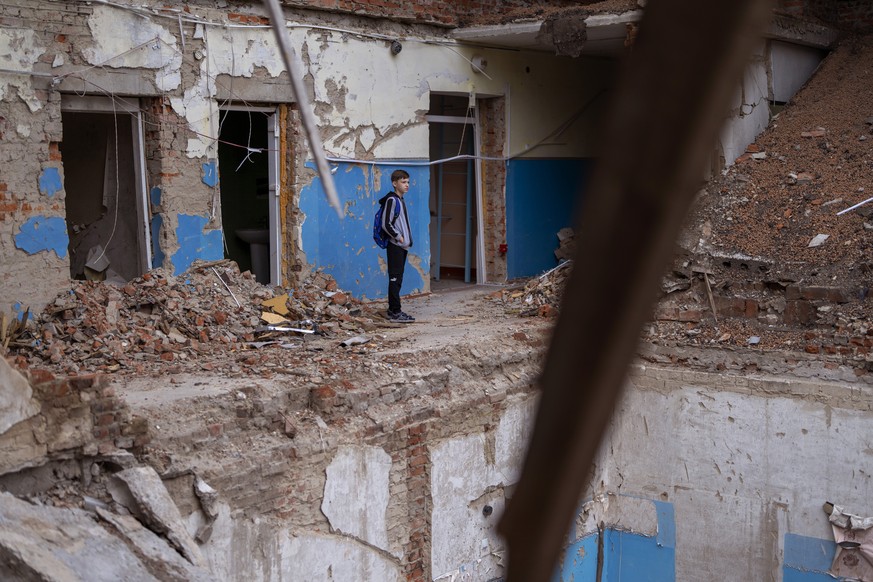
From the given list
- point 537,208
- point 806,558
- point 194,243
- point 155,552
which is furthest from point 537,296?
point 155,552

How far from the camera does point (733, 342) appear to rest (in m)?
8.77

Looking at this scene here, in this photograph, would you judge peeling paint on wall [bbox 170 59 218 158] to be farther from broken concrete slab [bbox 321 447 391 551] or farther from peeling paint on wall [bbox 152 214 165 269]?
broken concrete slab [bbox 321 447 391 551]

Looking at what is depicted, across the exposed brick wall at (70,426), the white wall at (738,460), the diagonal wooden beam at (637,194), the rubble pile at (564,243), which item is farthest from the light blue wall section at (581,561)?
the diagonal wooden beam at (637,194)

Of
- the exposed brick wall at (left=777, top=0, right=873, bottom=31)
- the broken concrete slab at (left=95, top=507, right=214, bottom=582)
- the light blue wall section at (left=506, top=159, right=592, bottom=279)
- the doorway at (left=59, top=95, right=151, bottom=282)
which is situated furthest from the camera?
A: the light blue wall section at (left=506, top=159, right=592, bottom=279)

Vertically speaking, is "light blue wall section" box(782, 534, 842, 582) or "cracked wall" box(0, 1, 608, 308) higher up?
"cracked wall" box(0, 1, 608, 308)

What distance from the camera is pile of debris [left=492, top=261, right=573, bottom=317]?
10451 millimetres

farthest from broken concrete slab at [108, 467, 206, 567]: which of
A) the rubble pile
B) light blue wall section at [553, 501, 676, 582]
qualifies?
the rubble pile

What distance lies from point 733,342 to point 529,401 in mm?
2025

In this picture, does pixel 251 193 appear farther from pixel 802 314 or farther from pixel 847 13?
pixel 847 13

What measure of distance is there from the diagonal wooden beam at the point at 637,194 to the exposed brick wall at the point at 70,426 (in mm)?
4482

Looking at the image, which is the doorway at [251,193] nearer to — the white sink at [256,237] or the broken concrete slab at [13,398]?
the white sink at [256,237]

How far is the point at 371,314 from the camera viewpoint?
10.2 metres

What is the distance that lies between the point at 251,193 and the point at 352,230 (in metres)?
2.21

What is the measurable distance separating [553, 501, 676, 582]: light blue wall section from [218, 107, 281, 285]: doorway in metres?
4.45
